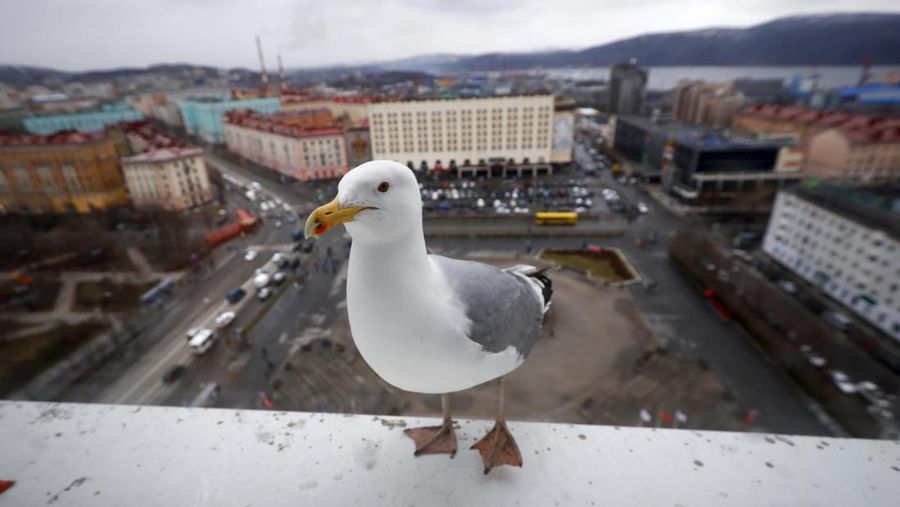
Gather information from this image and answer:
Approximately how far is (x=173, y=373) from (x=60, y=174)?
51.5 feet

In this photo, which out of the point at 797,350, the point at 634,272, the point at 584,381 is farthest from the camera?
the point at 634,272

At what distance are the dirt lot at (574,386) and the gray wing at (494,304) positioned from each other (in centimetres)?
659

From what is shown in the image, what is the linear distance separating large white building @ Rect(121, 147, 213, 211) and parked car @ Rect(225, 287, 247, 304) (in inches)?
427

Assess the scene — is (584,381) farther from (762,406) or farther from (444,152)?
(444,152)

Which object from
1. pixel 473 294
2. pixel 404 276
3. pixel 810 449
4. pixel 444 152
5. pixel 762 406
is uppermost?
pixel 404 276

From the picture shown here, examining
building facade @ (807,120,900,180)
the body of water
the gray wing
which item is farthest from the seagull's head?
the body of water

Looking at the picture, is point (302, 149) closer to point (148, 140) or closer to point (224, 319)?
point (148, 140)

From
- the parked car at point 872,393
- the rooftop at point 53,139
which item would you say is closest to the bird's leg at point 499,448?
the parked car at point 872,393

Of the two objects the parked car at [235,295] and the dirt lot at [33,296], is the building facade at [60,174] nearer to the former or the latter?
the dirt lot at [33,296]

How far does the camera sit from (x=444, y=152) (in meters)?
27.1

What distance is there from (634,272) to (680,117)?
33.9m

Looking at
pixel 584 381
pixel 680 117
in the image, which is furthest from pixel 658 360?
pixel 680 117

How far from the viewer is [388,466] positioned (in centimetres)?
159

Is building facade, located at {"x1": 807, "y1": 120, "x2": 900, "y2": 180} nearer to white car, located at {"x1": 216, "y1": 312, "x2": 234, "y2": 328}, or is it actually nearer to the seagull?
the seagull
